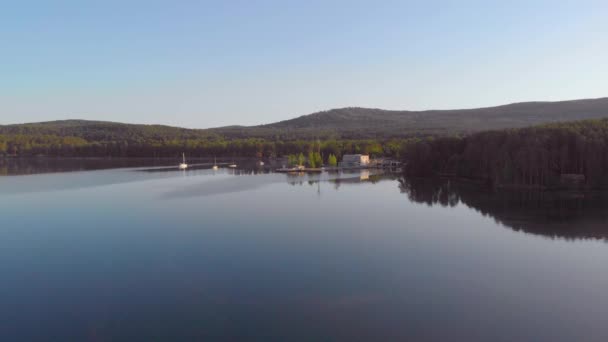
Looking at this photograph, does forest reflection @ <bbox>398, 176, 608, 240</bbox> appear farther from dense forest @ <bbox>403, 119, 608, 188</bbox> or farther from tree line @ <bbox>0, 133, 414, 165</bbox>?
tree line @ <bbox>0, 133, 414, 165</bbox>

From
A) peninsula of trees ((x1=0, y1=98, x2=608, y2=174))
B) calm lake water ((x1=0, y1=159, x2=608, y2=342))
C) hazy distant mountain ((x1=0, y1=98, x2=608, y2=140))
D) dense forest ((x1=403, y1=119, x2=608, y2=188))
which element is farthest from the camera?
hazy distant mountain ((x1=0, y1=98, x2=608, y2=140))

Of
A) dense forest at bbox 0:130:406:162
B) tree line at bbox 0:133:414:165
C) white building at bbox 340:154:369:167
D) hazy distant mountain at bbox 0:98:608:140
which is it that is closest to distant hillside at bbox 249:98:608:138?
hazy distant mountain at bbox 0:98:608:140

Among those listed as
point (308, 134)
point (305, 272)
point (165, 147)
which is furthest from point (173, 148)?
point (305, 272)

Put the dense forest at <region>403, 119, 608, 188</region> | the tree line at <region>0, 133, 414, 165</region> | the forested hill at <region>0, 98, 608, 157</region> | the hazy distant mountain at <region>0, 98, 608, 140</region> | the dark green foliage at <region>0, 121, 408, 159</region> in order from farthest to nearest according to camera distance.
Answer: the hazy distant mountain at <region>0, 98, 608, 140</region> → the forested hill at <region>0, 98, 608, 157</region> → the tree line at <region>0, 133, 414, 165</region> → the dark green foliage at <region>0, 121, 408, 159</region> → the dense forest at <region>403, 119, 608, 188</region>

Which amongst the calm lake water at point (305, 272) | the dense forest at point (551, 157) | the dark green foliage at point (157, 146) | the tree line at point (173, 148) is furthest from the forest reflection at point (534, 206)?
the tree line at point (173, 148)

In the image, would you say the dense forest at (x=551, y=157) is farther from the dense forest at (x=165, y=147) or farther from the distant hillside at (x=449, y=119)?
the distant hillside at (x=449, y=119)

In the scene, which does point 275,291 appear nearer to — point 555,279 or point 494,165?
point 555,279

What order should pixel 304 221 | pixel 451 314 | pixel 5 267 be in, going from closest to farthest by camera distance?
pixel 451 314
pixel 5 267
pixel 304 221

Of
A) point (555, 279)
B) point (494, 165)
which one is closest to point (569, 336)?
point (555, 279)
